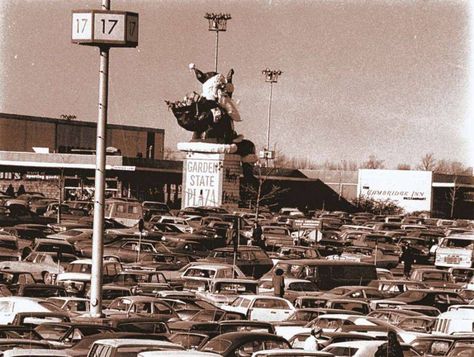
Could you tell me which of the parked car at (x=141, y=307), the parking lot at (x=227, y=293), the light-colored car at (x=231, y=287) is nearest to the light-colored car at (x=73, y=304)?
the parking lot at (x=227, y=293)

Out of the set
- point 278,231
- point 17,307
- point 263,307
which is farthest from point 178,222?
point 17,307

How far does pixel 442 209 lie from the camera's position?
112 m

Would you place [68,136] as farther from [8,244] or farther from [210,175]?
[8,244]

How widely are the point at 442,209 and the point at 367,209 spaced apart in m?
7.88

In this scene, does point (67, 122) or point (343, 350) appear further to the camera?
point (67, 122)

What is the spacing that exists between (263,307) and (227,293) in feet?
12.6

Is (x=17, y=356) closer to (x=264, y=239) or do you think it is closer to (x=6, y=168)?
(x=264, y=239)

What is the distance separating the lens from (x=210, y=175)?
9181 centimetres

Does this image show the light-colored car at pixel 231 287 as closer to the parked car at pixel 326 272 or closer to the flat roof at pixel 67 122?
the parked car at pixel 326 272

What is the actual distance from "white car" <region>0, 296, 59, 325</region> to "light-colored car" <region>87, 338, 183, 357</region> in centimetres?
811

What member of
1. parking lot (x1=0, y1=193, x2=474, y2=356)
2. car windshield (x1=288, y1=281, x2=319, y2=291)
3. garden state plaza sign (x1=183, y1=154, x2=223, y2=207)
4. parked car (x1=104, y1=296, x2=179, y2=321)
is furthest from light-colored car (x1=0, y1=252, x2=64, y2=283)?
garden state plaza sign (x1=183, y1=154, x2=223, y2=207)

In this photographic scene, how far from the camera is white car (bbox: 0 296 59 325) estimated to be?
81.4ft

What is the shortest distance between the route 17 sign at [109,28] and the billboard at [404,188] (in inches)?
3400

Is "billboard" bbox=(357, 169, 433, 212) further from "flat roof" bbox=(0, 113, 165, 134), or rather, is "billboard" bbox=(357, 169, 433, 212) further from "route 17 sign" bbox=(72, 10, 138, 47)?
"route 17 sign" bbox=(72, 10, 138, 47)
